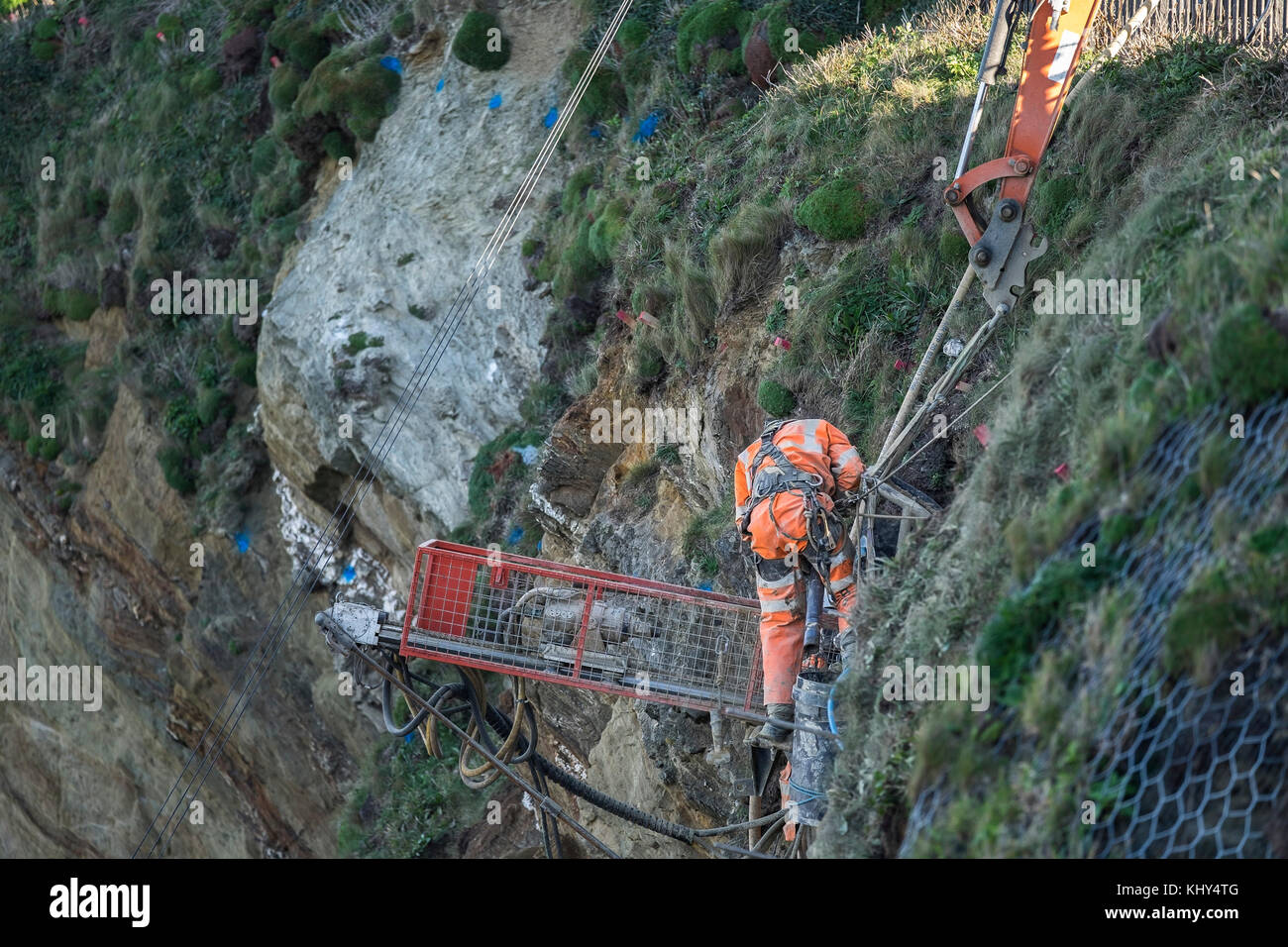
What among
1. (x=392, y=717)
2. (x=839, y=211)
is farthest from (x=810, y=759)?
(x=839, y=211)

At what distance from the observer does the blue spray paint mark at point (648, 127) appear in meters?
14.0

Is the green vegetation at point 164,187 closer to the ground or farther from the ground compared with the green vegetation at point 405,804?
farther from the ground

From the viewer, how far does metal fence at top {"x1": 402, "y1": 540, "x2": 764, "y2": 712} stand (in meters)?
7.68

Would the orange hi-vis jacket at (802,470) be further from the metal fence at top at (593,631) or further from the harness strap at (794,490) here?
the metal fence at top at (593,631)

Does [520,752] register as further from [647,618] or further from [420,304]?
[420,304]

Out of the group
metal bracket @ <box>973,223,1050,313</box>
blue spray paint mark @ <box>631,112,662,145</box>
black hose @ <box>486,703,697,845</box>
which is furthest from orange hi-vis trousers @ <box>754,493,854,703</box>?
blue spray paint mark @ <box>631,112,662,145</box>

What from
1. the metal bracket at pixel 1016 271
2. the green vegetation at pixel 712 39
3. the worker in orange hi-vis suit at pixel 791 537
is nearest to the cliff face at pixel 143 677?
the green vegetation at pixel 712 39

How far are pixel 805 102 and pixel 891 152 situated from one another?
158 centimetres

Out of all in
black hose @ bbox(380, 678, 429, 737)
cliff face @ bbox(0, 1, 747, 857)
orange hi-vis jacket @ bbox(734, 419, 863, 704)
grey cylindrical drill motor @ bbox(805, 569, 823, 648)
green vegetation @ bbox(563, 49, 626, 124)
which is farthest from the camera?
green vegetation @ bbox(563, 49, 626, 124)

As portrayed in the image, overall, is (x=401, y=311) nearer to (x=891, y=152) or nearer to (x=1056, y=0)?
(x=891, y=152)

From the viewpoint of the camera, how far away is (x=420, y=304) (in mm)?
15586

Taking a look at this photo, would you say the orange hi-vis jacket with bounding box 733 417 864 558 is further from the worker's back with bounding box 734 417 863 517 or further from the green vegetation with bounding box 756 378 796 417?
the green vegetation with bounding box 756 378 796 417

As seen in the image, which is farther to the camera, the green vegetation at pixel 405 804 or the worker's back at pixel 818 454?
the green vegetation at pixel 405 804
